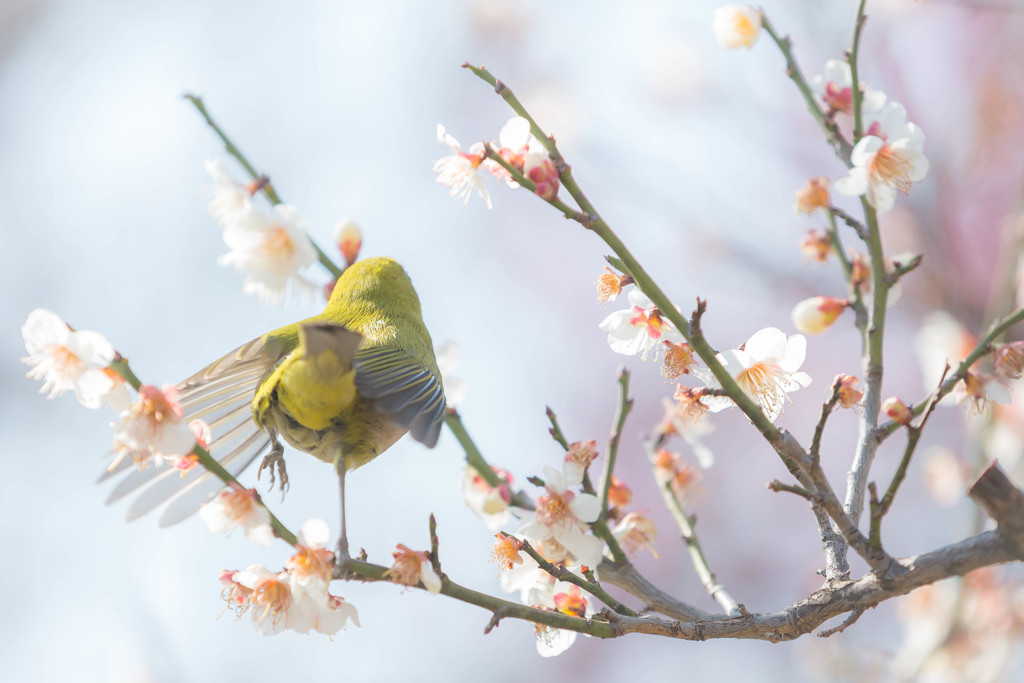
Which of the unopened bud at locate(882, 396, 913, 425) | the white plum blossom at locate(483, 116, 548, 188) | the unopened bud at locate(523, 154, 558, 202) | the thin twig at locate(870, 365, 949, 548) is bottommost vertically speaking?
the thin twig at locate(870, 365, 949, 548)

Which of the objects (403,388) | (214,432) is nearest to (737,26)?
(403,388)

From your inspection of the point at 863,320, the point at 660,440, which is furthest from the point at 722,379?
the point at 660,440

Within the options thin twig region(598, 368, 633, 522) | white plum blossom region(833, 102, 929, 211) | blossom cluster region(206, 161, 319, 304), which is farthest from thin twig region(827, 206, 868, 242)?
blossom cluster region(206, 161, 319, 304)

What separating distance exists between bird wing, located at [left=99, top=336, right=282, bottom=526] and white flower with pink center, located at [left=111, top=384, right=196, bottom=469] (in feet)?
1.63

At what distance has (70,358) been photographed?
49.9 inches

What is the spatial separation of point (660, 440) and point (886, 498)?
2.52 feet

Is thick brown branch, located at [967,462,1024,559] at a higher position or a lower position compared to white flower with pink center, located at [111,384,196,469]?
lower

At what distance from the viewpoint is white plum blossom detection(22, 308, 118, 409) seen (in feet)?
3.99

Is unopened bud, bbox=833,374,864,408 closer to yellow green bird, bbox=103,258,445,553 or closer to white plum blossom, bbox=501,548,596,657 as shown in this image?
white plum blossom, bbox=501,548,596,657

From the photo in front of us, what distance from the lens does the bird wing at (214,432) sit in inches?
69.3

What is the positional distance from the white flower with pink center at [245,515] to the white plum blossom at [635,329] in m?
0.59

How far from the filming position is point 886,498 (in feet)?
3.76

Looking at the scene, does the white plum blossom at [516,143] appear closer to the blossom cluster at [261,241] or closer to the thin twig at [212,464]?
the blossom cluster at [261,241]

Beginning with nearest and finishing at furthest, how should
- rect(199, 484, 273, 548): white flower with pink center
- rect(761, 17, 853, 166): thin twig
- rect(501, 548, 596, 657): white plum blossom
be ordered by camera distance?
rect(199, 484, 273, 548): white flower with pink center → rect(501, 548, 596, 657): white plum blossom → rect(761, 17, 853, 166): thin twig
